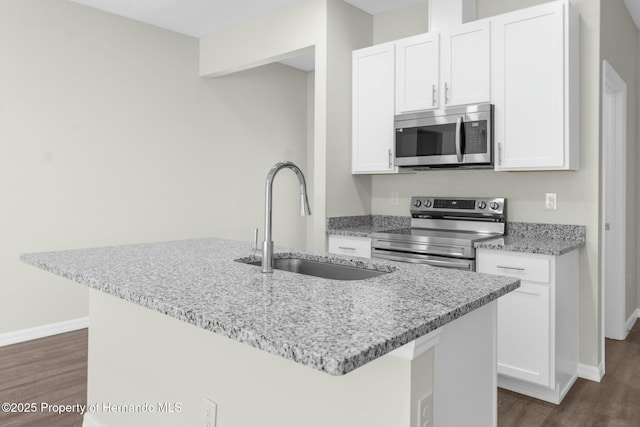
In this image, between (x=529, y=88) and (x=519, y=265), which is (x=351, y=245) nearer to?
(x=519, y=265)

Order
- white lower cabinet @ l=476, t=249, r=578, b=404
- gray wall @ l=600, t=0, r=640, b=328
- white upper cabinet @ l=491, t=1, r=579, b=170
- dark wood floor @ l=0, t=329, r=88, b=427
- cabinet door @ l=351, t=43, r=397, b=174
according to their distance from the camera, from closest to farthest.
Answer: dark wood floor @ l=0, t=329, r=88, b=427, white lower cabinet @ l=476, t=249, r=578, b=404, white upper cabinet @ l=491, t=1, r=579, b=170, gray wall @ l=600, t=0, r=640, b=328, cabinet door @ l=351, t=43, r=397, b=174

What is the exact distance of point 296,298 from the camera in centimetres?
Answer: 121

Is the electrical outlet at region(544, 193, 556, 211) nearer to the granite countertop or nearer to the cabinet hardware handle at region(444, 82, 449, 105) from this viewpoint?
the granite countertop

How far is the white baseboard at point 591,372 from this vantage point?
9.40ft

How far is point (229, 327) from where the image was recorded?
97cm

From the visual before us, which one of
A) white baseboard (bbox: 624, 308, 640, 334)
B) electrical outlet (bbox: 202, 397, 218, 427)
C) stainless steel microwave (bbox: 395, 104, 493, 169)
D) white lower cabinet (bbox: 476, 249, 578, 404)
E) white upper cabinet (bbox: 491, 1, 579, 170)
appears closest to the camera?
electrical outlet (bbox: 202, 397, 218, 427)

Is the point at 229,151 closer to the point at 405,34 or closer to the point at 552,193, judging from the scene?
the point at 405,34

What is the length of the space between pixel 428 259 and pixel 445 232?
595mm

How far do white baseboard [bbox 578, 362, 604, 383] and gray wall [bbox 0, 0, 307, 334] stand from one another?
11.0 feet

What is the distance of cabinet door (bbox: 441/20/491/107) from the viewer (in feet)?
9.61

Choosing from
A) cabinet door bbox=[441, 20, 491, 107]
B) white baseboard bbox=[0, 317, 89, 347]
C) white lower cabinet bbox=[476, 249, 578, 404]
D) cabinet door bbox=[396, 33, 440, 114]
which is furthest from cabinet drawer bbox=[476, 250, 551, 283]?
white baseboard bbox=[0, 317, 89, 347]

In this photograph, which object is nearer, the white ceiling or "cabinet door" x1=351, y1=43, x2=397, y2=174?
"cabinet door" x1=351, y1=43, x2=397, y2=174

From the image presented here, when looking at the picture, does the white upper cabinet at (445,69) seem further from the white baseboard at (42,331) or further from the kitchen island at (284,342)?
the white baseboard at (42,331)

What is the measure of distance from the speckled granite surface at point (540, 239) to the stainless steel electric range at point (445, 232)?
0.10 metres
